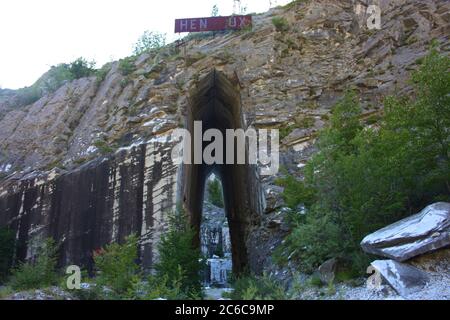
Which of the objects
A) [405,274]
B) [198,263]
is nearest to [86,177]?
[198,263]

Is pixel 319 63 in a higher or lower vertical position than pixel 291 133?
higher

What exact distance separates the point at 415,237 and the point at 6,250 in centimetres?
1818

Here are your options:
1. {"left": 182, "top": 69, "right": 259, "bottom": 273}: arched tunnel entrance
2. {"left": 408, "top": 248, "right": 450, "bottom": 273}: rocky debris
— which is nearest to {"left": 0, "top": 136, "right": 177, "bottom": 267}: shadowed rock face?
{"left": 182, "top": 69, "right": 259, "bottom": 273}: arched tunnel entrance

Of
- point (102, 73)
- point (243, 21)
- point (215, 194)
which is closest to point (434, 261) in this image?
point (243, 21)

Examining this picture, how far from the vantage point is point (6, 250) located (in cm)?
2114

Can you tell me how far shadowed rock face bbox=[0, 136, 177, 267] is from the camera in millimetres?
20391

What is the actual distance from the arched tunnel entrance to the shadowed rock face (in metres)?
2.15

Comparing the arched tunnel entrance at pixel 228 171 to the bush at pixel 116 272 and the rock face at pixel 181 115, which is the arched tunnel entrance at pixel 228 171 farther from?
the bush at pixel 116 272

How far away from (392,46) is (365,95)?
3798 millimetres

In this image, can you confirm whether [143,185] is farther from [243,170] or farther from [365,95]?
[365,95]

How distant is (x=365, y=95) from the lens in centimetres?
2331

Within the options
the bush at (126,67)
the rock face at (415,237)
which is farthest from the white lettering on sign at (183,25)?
the rock face at (415,237)
